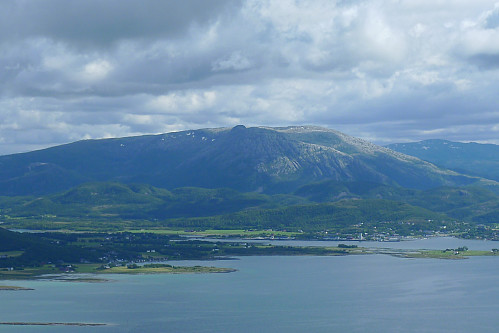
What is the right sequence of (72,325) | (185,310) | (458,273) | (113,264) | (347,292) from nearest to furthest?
(72,325), (185,310), (347,292), (458,273), (113,264)

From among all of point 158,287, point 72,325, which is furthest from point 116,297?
point 72,325

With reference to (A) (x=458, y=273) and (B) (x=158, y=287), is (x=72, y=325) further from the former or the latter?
(A) (x=458, y=273)

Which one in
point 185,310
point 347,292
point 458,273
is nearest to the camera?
point 185,310

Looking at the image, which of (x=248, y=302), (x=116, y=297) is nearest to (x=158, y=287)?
(x=116, y=297)

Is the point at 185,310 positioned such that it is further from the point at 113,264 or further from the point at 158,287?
the point at 113,264

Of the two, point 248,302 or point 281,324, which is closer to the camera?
point 281,324

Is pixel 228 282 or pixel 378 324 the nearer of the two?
pixel 378 324
